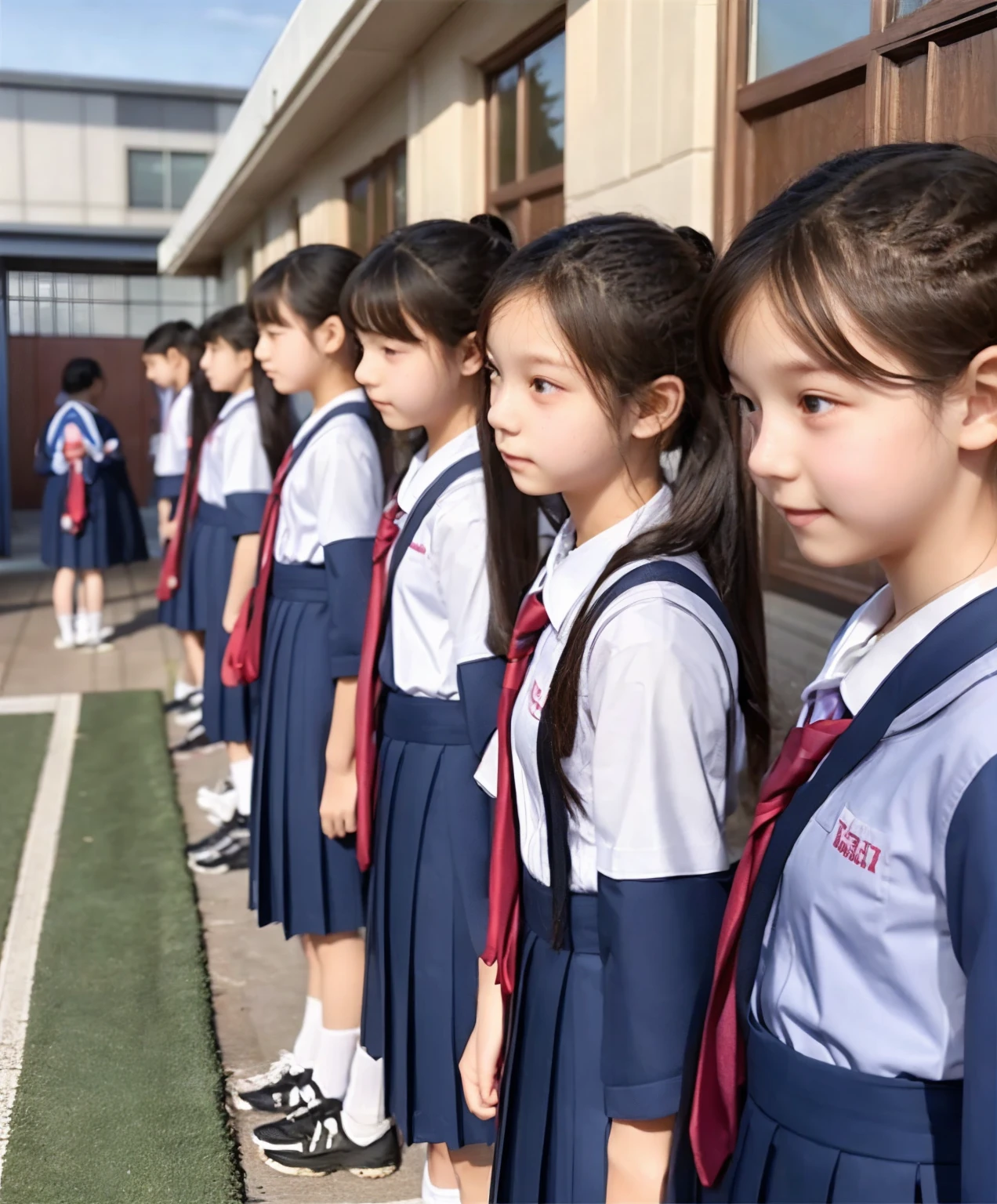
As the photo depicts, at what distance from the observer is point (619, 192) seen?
A: 331 centimetres

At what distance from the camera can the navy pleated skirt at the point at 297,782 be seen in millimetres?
2643

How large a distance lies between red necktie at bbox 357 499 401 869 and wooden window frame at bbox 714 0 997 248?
1.06 m

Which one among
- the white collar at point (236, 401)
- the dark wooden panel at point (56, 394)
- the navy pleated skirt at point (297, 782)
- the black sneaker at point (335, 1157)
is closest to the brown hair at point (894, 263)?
the navy pleated skirt at point (297, 782)

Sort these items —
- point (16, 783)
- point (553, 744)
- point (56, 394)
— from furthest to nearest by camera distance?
point (56, 394) → point (16, 783) → point (553, 744)

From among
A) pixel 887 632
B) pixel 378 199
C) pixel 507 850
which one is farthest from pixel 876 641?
pixel 378 199

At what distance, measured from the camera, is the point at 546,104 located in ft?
13.6

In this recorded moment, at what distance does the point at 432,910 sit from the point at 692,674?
90cm

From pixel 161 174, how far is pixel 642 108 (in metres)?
20.0

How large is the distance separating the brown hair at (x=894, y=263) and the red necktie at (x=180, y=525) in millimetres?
4457

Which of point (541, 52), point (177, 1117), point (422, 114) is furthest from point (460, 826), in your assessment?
point (422, 114)

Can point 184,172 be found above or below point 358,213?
above

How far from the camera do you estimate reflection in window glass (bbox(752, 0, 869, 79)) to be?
2.42m

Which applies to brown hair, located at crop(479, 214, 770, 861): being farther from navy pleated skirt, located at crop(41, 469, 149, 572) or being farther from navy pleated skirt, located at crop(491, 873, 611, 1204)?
navy pleated skirt, located at crop(41, 469, 149, 572)

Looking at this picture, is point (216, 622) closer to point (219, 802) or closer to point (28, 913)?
point (219, 802)
